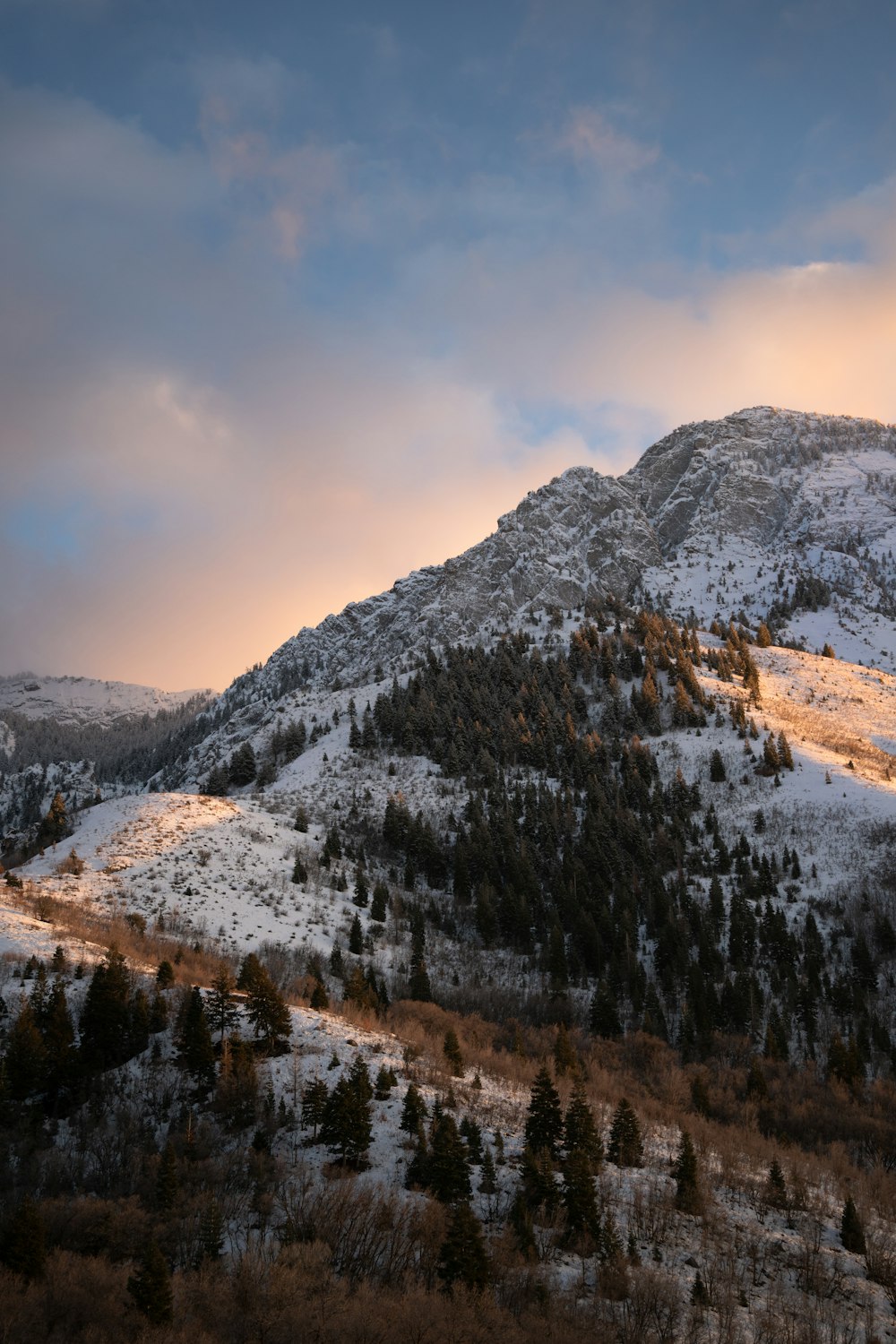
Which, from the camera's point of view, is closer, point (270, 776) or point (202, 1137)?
point (202, 1137)

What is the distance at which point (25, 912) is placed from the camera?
43.4m

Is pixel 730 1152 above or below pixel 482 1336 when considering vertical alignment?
below

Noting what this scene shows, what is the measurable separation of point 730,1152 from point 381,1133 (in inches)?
639

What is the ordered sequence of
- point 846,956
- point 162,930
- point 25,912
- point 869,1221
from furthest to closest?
point 846,956 < point 162,930 < point 25,912 < point 869,1221

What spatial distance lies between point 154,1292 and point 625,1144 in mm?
19638

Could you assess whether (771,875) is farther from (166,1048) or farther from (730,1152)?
(166,1048)

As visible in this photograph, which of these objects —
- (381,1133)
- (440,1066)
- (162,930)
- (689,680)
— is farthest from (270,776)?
(381,1133)

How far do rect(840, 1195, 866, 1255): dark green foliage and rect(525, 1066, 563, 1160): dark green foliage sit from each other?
32.5ft

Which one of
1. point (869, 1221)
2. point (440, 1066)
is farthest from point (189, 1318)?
point (869, 1221)

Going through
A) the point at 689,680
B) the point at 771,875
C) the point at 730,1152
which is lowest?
the point at 730,1152

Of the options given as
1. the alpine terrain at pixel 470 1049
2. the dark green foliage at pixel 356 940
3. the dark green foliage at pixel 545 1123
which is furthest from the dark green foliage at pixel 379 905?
the dark green foliage at pixel 545 1123

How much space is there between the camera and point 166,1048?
30.6 metres

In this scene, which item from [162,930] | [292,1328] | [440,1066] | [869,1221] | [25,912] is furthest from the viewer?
[162,930]

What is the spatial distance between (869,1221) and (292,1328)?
21963 mm
